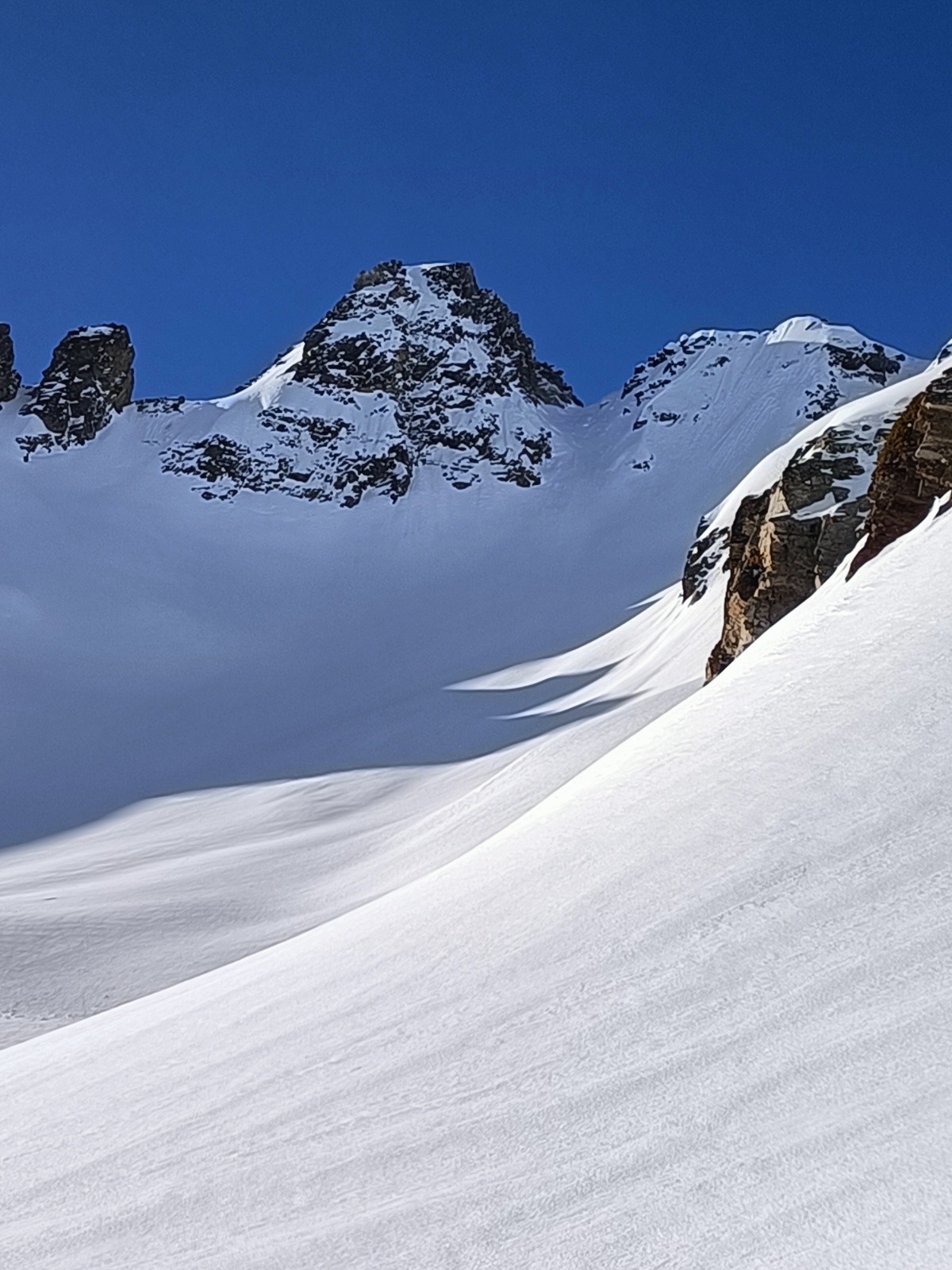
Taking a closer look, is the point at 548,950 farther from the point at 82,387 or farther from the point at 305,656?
the point at 82,387

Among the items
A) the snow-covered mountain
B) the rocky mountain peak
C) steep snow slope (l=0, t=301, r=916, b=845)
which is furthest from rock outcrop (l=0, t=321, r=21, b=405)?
the snow-covered mountain

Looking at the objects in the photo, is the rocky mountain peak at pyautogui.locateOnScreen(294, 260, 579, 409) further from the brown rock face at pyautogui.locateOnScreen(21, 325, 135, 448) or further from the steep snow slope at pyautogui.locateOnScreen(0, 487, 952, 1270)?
the steep snow slope at pyautogui.locateOnScreen(0, 487, 952, 1270)

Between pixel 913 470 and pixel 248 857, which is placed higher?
pixel 913 470

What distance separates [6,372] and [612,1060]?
72.5m

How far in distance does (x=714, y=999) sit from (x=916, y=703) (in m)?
1.93

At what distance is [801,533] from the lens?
50.8 feet

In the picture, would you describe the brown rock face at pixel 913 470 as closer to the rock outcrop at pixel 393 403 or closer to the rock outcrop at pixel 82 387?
the rock outcrop at pixel 393 403

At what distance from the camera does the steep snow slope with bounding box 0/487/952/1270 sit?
286 cm

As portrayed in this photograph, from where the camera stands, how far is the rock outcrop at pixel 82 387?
63000 millimetres

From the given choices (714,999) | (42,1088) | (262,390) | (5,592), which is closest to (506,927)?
(714,999)

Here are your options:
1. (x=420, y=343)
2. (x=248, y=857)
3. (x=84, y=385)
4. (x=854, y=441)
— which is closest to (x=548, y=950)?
(x=248, y=857)

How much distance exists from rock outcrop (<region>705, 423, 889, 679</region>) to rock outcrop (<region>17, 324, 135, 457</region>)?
53558 mm

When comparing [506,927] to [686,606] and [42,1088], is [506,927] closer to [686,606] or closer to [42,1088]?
[42,1088]

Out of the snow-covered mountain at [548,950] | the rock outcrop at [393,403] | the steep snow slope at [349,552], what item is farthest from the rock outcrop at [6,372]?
the snow-covered mountain at [548,950]
